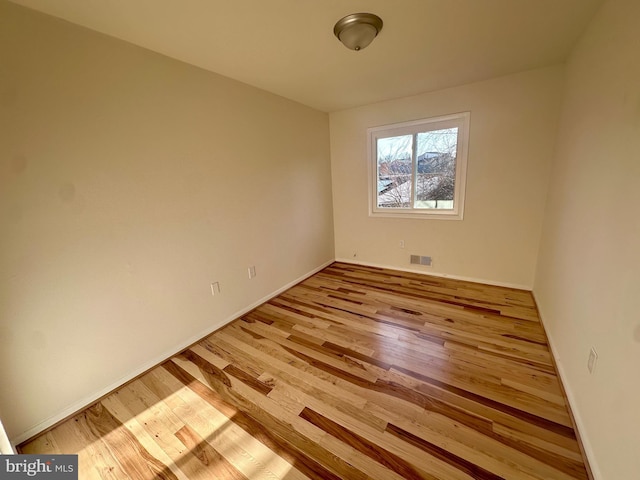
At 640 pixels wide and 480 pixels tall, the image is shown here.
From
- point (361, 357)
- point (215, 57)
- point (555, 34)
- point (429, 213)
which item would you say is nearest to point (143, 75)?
point (215, 57)

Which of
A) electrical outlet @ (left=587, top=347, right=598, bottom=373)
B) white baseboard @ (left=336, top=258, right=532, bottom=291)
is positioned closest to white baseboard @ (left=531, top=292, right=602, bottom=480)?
electrical outlet @ (left=587, top=347, right=598, bottom=373)

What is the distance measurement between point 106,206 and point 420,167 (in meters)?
3.31

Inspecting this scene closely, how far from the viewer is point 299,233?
11.3ft

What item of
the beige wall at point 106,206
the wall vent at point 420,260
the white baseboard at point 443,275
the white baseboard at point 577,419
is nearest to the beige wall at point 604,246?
the white baseboard at point 577,419

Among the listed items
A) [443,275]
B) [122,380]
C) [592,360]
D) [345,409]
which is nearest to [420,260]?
[443,275]

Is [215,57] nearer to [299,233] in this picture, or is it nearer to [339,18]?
[339,18]

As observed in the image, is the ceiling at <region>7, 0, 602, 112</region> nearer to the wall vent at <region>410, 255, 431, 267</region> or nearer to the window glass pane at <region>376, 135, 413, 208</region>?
the window glass pane at <region>376, 135, 413, 208</region>

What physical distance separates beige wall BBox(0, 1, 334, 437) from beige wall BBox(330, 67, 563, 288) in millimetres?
1578

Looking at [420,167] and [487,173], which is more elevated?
[420,167]

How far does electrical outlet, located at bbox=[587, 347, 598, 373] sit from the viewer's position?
1.26 meters

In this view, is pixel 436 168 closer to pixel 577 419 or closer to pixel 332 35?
pixel 332 35

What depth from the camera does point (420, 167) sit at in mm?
3340

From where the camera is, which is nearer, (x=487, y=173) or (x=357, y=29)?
(x=357, y=29)

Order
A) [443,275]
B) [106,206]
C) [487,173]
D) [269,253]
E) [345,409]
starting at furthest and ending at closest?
1. [443,275]
2. [269,253]
3. [487,173]
4. [106,206]
5. [345,409]
